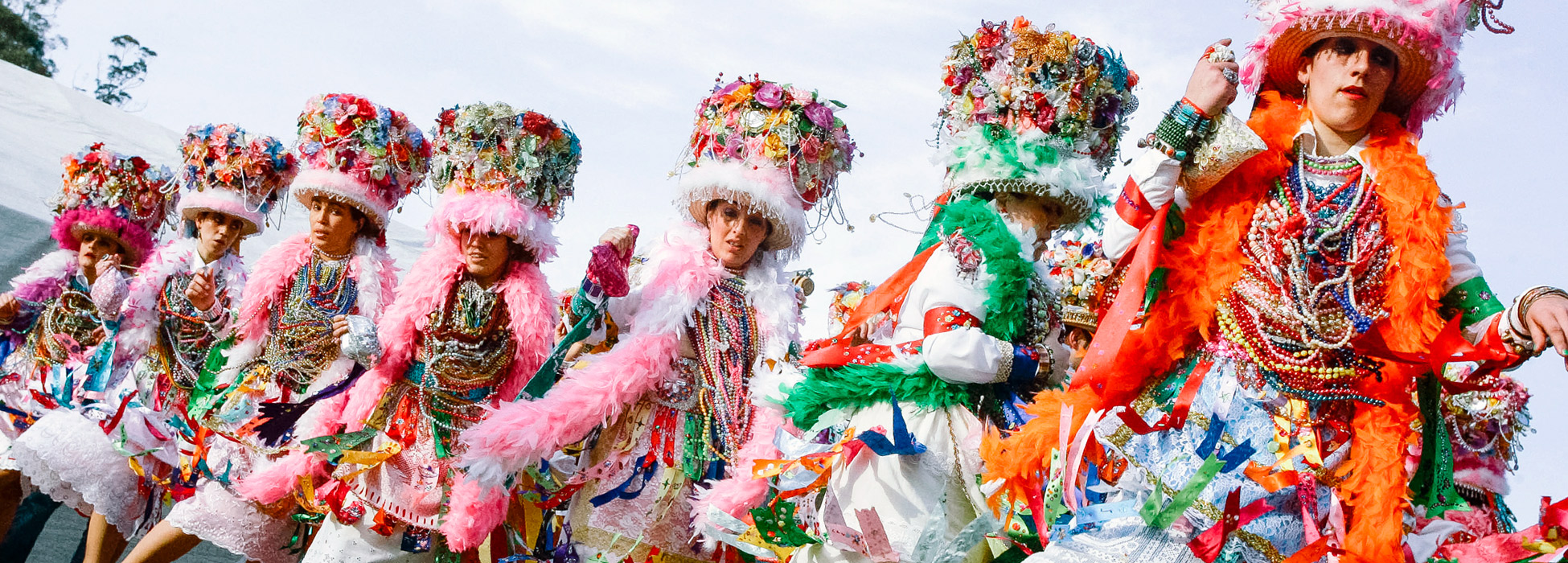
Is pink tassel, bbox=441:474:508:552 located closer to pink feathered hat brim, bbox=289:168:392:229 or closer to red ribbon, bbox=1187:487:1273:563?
pink feathered hat brim, bbox=289:168:392:229

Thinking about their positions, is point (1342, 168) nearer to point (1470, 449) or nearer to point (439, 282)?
point (1470, 449)

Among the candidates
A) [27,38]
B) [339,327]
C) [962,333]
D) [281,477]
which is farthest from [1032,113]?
[27,38]

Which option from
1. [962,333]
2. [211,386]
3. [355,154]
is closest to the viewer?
[962,333]

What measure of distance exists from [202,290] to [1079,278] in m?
4.16

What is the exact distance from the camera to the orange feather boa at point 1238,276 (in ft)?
8.46

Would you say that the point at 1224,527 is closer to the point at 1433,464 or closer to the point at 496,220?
the point at 1433,464

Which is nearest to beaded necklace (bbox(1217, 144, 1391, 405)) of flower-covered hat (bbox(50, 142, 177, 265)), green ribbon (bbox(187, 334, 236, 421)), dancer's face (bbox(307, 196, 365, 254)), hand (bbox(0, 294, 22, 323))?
dancer's face (bbox(307, 196, 365, 254))

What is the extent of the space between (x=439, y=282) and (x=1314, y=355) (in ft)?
11.0

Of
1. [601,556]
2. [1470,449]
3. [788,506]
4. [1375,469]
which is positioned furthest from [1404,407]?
[601,556]

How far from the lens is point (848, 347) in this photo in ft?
12.1

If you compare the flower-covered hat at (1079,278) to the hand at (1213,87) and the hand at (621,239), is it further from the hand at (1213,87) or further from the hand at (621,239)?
the hand at (621,239)

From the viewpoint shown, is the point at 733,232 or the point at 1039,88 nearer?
the point at 1039,88

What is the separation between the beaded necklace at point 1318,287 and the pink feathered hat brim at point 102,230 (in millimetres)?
6569

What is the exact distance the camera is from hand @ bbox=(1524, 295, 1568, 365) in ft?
7.45
